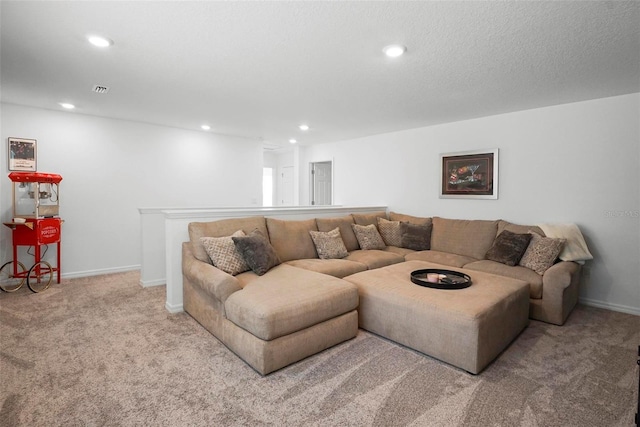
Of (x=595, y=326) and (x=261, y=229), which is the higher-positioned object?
(x=261, y=229)

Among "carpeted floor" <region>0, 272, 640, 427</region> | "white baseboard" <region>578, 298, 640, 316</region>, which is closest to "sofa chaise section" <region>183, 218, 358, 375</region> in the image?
"carpeted floor" <region>0, 272, 640, 427</region>

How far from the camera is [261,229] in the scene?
3711mm

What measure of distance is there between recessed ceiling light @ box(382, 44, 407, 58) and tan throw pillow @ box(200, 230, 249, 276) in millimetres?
2167

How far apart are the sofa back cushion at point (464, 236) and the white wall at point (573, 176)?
293mm

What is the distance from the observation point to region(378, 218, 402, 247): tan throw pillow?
16.3 ft

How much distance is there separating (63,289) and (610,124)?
683cm

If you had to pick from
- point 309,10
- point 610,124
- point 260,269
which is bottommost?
point 260,269

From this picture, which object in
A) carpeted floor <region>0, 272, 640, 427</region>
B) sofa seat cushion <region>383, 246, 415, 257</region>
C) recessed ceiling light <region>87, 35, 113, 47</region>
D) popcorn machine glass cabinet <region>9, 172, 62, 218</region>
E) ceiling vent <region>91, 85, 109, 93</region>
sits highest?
ceiling vent <region>91, 85, 109, 93</region>

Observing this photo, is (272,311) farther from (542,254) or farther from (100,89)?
(100,89)

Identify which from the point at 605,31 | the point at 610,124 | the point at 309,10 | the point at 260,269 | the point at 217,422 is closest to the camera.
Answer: the point at 217,422

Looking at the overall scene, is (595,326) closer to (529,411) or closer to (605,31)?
(529,411)

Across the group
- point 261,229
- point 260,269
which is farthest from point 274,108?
point 260,269

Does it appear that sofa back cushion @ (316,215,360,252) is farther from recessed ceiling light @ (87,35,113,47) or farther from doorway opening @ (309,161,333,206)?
doorway opening @ (309,161,333,206)

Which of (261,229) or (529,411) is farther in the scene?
(261,229)
